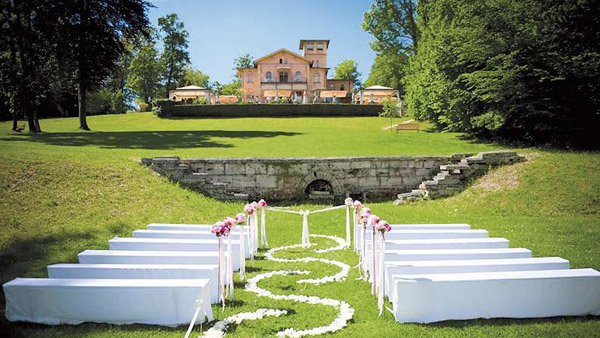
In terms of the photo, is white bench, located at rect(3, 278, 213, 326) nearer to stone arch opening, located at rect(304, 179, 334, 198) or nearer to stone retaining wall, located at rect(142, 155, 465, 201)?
stone retaining wall, located at rect(142, 155, 465, 201)

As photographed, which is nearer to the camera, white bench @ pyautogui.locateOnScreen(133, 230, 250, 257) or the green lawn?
the green lawn

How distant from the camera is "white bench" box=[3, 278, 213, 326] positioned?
5.95 metres

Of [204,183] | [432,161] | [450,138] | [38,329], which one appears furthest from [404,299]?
[450,138]

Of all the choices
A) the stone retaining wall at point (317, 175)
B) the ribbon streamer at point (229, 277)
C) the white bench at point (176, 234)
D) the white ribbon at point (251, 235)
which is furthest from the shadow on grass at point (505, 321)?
the stone retaining wall at point (317, 175)

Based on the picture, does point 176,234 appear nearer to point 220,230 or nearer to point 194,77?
point 220,230

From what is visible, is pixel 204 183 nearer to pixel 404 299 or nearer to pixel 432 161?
pixel 432 161

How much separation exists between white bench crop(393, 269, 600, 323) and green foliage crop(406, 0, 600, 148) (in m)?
15.9

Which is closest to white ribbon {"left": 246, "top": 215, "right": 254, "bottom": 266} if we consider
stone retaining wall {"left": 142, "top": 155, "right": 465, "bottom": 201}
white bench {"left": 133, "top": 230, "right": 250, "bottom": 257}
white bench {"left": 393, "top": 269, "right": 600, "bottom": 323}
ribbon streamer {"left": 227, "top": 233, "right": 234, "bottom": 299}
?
white bench {"left": 133, "top": 230, "right": 250, "bottom": 257}

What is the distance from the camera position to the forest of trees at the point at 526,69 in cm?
1956

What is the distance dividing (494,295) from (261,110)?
131ft

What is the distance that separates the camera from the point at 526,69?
774 inches

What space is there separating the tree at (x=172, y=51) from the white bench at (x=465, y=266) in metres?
63.1

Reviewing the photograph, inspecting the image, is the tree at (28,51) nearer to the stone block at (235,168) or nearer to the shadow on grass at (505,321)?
the stone block at (235,168)

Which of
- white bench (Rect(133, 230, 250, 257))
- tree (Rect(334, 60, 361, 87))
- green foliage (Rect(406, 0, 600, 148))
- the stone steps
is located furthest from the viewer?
tree (Rect(334, 60, 361, 87))
